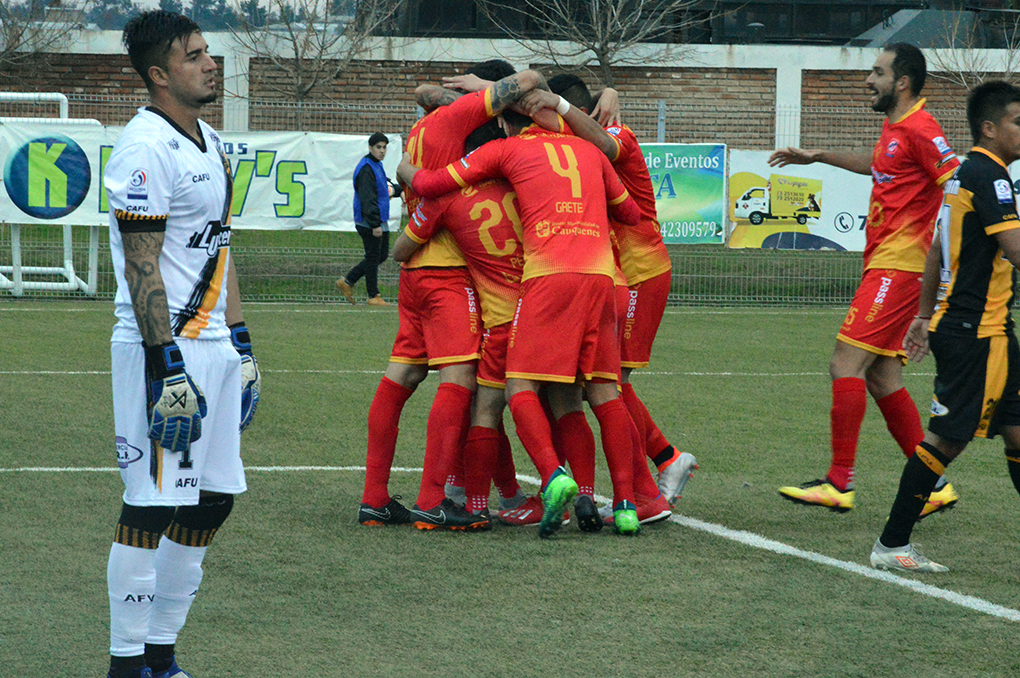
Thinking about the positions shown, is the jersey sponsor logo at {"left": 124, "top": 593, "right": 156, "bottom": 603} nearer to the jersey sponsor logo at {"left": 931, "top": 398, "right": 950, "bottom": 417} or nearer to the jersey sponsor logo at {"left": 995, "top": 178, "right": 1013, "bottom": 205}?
the jersey sponsor logo at {"left": 931, "top": 398, "right": 950, "bottom": 417}

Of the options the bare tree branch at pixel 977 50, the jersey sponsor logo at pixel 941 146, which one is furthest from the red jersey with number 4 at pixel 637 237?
the bare tree branch at pixel 977 50

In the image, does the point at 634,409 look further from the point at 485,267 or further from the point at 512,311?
the point at 485,267

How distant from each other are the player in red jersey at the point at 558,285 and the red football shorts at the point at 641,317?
0.60 meters

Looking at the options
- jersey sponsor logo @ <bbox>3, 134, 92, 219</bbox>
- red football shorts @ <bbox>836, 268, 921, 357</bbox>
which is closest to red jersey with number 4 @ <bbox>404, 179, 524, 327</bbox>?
red football shorts @ <bbox>836, 268, 921, 357</bbox>

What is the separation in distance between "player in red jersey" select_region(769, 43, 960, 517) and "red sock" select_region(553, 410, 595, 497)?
1.06m

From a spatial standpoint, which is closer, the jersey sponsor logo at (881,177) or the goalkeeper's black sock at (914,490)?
the goalkeeper's black sock at (914,490)

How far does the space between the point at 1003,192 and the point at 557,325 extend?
74.7 inches

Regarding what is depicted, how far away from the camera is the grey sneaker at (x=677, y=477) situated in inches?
231

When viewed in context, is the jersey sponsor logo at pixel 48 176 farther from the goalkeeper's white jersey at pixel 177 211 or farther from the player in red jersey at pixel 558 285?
the goalkeeper's white jersey at pixel 177 211

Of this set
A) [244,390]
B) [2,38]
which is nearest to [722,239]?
[244,390]

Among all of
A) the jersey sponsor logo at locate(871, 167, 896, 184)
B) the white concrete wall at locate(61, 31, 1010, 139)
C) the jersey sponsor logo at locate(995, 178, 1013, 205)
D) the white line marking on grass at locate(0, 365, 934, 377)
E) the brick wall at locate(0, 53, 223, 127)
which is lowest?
the white line marking on grass at locate(0, 365, 934, 377)

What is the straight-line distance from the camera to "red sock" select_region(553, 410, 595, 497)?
18.0 ft

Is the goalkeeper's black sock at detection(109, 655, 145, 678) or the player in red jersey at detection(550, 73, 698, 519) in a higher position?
the player in red jersey at detection(550, 73, 698, 519)

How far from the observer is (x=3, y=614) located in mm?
4156
